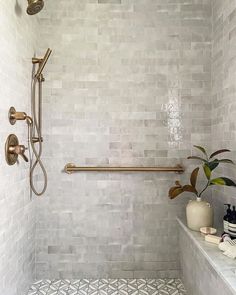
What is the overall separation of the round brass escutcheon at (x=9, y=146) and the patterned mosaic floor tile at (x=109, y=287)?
112 centimetres

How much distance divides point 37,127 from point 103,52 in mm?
854

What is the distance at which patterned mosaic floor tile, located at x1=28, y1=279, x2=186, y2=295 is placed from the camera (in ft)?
6.83

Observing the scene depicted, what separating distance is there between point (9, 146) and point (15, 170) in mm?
222

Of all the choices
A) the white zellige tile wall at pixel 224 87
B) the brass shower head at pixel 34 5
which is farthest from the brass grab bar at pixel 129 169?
the brass shower head at pixel 34 5

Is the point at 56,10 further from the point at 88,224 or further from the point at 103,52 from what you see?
the point at 88,224

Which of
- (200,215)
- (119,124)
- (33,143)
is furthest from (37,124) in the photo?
(200,215)

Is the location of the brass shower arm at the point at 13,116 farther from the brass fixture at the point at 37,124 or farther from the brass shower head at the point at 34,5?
the brass shower head at the point at 34,5

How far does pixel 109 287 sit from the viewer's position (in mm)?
2160

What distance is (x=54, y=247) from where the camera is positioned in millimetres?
2289

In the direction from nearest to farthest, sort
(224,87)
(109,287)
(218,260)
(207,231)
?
1. (218,260)
2. (207,231)
3. (224,87)
4. (109,287)

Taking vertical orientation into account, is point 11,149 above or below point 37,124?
below

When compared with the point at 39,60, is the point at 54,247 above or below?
below

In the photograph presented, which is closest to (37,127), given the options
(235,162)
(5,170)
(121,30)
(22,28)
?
(5,170)

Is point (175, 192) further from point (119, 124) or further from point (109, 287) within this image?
point (109, 287)
